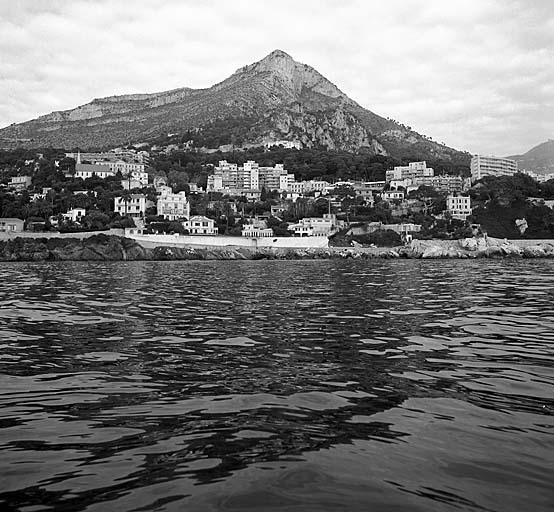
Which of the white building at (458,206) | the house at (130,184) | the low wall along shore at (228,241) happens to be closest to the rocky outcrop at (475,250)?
the low wall along shore at (228,241)

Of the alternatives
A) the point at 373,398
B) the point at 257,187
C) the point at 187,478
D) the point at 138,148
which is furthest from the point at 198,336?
the point at 138,148

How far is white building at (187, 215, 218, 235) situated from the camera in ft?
307

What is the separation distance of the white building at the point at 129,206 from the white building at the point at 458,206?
6045 cm

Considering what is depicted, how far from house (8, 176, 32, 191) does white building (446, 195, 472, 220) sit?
87.6 metres

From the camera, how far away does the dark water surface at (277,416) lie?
412cm

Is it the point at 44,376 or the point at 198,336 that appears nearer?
the point at 44,376

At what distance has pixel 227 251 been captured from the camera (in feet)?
257

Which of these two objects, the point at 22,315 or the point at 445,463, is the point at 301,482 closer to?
the point at 445,463

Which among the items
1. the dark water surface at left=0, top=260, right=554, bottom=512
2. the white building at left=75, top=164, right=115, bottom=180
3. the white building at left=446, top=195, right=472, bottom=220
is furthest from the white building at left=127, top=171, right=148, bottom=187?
the dark water surface at left=0, top=260, right=554, bottom=512

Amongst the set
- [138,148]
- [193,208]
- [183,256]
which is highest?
[138,148]

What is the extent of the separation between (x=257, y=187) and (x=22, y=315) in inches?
5135

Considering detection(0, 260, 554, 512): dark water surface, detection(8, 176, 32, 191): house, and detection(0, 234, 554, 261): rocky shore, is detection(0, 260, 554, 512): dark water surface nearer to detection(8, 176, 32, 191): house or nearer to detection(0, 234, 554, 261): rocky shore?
detection(0, 234, 554, 261): rocky shore

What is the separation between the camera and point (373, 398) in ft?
22.1

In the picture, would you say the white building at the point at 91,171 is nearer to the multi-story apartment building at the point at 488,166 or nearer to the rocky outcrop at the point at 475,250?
the rocky outcrop at the point at 475,250
